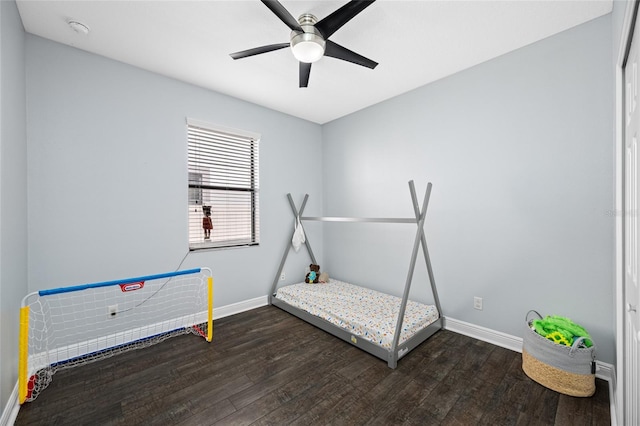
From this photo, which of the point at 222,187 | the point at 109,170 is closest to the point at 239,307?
the point at 222,187

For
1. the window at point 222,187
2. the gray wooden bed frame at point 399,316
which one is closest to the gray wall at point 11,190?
the window at point 222,187

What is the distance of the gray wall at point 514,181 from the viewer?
6.22 ft

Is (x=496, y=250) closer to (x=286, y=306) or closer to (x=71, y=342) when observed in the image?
(x=286, y=306)

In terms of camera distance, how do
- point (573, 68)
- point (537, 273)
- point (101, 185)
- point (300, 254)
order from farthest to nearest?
point (300, 254), point (101, 185), point (537, 273), point (573, 68)

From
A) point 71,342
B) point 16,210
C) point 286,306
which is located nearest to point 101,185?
point 16,210

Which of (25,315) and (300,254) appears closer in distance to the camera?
(25,315)

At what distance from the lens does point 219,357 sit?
7.23 feet

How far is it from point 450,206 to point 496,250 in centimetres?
56

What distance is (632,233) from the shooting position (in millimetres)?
1277

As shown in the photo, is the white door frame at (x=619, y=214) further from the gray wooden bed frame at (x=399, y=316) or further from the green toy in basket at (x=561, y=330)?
the gray wooden bed frame at (x=399, y=316)

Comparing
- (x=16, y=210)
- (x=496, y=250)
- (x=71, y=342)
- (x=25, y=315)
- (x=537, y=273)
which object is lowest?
(x=71, y=342)

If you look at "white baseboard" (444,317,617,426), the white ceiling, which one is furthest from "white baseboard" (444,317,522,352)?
the white ceiling

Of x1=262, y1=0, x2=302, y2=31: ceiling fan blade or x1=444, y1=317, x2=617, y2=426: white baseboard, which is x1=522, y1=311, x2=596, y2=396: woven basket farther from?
x1=262, y1=0, x2=302, y2=31: ceiling fan blade

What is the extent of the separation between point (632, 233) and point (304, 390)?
6.58 feet
